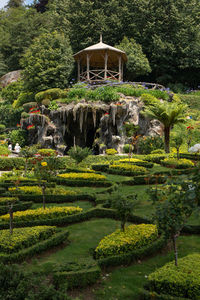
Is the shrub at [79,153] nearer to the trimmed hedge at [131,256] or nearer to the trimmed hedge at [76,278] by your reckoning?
the trimmed hedge at [131,256]

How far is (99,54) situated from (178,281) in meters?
27.9

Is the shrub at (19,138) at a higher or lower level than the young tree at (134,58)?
lower

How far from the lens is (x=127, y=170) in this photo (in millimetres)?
13102

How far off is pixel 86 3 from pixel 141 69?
10.4 meters

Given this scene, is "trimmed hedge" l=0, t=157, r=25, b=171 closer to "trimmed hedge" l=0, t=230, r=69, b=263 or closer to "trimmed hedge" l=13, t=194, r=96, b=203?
"trimmed hedge" l=13, t=194, r=96, b=203

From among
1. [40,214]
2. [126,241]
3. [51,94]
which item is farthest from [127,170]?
[51,94]

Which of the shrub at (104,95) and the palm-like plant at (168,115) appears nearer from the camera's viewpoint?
the palm-like plant at (168,115)

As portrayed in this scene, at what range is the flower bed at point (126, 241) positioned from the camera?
5090mm

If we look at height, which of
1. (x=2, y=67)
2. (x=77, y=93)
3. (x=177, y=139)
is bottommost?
(x=177, y=139)

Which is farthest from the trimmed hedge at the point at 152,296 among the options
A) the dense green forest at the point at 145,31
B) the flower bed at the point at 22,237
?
the dense green forest at the point at 145,31

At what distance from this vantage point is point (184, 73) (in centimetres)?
3497

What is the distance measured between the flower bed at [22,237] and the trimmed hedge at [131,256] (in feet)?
4.89

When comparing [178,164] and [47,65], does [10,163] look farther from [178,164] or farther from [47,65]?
[47,65]

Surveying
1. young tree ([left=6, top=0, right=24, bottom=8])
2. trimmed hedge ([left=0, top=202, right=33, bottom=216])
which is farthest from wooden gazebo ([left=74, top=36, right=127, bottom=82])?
young tree ([left=6, top=0, right=24, bottom=8])
